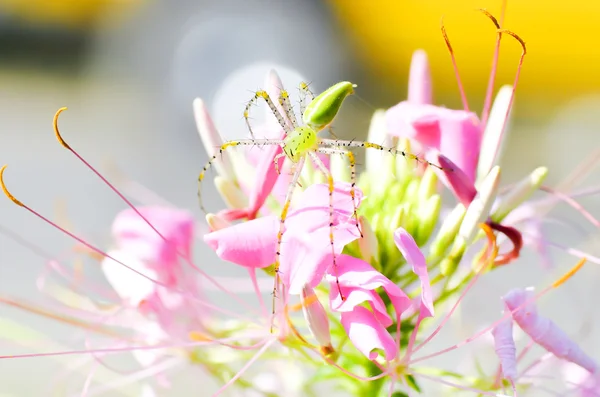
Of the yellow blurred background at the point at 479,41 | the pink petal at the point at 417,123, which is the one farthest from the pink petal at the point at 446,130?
the yellow blurred background at the point at 479,41

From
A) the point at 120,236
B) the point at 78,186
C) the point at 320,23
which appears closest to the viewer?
the point at 120,236

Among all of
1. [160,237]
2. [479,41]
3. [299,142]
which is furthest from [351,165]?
[479,41]

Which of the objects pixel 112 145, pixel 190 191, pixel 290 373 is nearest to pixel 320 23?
pixel 112 145

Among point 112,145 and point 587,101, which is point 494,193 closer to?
point 112,145

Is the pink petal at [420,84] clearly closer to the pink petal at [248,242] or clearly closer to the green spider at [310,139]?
the green spider at [310,139]

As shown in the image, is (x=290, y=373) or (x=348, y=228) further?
(x=290, y=373)

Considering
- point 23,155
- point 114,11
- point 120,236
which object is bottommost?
point 23,155

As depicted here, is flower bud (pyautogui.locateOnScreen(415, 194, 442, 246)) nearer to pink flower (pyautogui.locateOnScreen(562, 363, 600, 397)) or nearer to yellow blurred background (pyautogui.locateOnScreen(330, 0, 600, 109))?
pink flower (pyautogui.locateOnScreen(562, 363, 600, 397))

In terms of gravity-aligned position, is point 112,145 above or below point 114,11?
below
